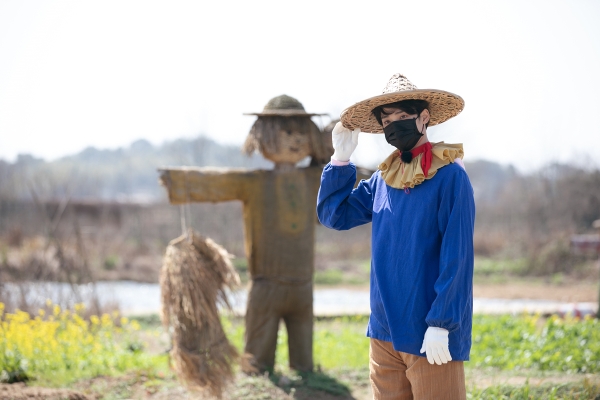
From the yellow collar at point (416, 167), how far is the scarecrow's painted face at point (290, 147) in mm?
1920

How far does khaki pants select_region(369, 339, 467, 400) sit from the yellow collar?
0.71 metres

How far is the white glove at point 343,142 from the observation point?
111 inches

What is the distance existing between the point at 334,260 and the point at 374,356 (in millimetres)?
14786

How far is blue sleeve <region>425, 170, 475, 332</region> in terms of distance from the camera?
231 cm

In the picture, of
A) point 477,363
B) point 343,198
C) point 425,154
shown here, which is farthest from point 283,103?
point 477,363

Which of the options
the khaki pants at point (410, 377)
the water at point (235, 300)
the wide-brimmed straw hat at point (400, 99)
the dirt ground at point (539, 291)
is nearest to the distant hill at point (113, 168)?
the water at point (235, 300)

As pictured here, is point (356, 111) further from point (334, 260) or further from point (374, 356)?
point (334, 260)

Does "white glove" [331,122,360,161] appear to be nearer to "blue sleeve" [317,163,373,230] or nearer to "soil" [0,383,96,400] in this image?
"blue sleeve" [317,163,373,230]

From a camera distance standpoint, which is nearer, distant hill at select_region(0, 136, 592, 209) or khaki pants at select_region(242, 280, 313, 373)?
khaki pants at select_region(242, 280, 313, 373)

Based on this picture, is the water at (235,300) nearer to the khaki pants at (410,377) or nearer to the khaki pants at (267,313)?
the khaki pants at (267,313)

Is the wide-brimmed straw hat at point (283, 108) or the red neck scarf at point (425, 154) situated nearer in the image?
the red neck scarf at point (425, 154)

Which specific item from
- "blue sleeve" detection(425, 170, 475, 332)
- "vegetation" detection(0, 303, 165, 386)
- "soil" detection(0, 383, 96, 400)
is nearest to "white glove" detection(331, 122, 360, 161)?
"blue sleeve" detection(425, 170, 475, 332)

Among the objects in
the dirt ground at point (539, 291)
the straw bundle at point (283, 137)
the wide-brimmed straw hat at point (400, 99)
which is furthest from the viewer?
the dirt ground at point (539, 291)

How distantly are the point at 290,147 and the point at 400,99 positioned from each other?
2.03 meters
